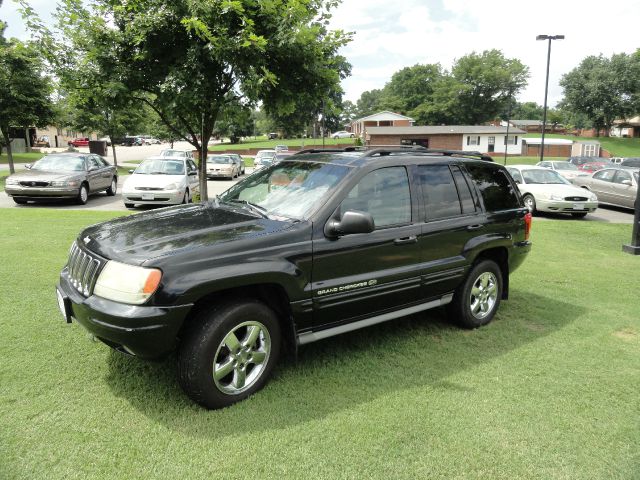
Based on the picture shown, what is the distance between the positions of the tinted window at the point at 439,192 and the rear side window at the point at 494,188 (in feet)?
1.40

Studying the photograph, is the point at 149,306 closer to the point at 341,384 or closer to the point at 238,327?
the point at 238,327

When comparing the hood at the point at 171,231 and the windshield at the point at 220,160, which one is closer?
the hood at the point at 171,231

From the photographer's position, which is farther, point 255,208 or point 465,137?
point 465,137

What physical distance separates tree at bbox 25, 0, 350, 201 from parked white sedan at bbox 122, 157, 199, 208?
5.32m

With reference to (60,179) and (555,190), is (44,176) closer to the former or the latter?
(60,179)

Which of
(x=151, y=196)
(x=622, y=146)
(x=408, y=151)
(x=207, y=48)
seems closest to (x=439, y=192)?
(x=408, y=151)

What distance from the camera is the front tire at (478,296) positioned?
190 inches

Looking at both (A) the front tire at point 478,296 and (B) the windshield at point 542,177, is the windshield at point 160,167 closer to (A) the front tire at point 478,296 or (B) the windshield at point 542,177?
(B) the windshield at point 542,177

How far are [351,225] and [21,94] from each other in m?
22.5

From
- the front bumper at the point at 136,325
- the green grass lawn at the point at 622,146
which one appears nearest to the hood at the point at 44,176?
the front bumper at the point at 136,325

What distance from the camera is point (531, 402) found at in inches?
139

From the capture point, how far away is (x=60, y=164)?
1466 cm

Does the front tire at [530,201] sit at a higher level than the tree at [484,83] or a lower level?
lower

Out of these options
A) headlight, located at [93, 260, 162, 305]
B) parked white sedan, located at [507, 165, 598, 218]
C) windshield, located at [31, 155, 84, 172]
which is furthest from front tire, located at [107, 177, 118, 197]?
headlight, located at [93, 260, 162, 305]
